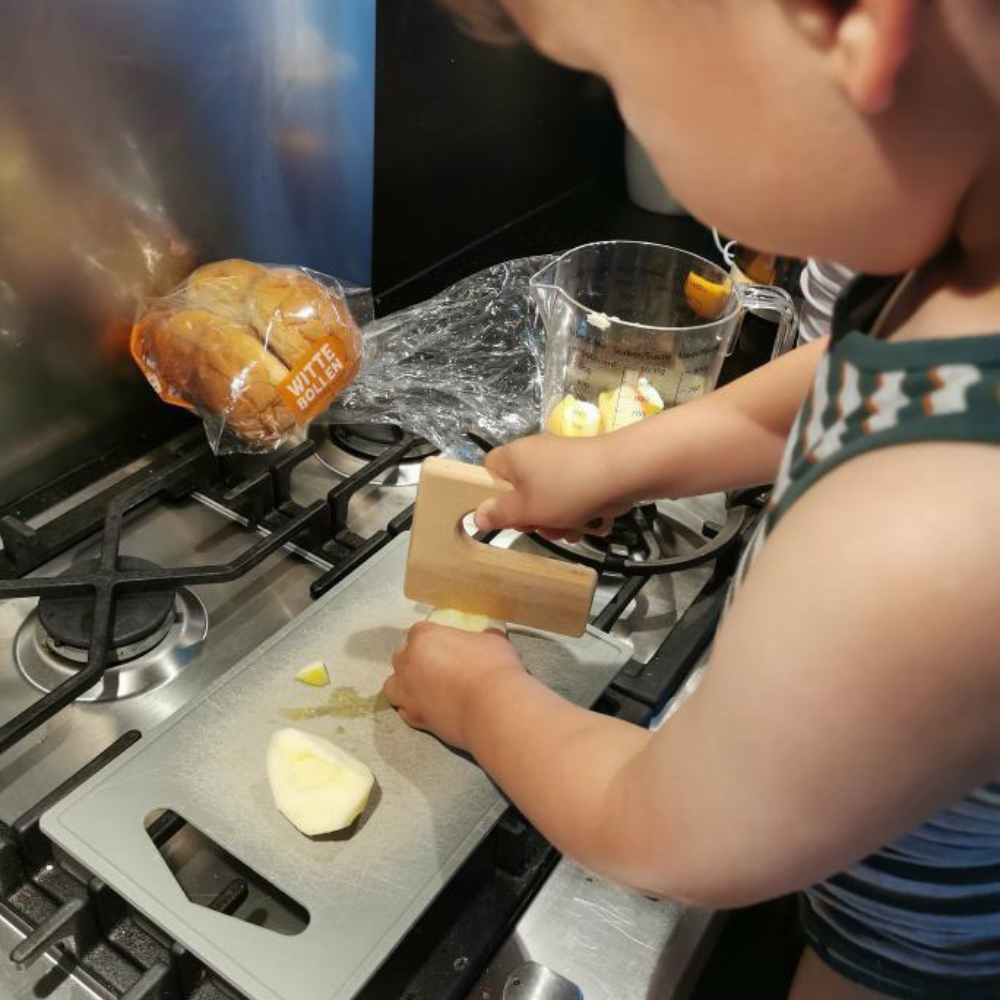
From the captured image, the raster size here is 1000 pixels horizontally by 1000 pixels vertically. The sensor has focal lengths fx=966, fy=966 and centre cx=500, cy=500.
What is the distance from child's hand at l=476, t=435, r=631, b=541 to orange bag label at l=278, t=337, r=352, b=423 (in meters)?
0.18

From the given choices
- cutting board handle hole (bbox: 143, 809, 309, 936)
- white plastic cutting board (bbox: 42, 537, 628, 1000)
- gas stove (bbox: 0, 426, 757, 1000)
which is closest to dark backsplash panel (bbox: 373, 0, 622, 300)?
gas stove (bbox: 0, 426, 757, 1000)

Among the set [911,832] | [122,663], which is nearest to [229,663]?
[122,663]

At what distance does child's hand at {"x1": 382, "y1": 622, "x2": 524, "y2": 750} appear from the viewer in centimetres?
47

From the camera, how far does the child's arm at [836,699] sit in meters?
0.26

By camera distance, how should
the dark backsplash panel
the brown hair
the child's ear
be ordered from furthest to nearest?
the dark backsplash panel
the brown hair
the child's ear

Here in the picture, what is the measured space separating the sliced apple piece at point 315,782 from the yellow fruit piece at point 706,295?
0.46 m

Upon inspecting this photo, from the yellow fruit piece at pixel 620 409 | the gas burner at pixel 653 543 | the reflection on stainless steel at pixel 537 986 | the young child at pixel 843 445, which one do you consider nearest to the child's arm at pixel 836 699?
the young child at pixel 843 445

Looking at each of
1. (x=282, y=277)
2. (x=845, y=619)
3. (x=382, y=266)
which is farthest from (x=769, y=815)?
(x=382, y=266)

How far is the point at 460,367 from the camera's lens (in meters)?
0.83

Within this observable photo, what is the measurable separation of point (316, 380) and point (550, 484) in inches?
9.0

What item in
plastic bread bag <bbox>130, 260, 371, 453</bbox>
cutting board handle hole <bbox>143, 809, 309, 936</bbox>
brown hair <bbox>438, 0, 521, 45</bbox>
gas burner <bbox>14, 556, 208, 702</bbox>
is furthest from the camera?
plastic bread bag <bbox>130, 260, 371, 453</bbox>

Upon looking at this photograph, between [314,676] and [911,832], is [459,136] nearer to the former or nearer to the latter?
[314,676]

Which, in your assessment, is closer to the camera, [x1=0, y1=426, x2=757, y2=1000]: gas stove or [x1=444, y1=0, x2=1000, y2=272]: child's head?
[x1=444, y1=0, x2=1000, y2=272]: child's head

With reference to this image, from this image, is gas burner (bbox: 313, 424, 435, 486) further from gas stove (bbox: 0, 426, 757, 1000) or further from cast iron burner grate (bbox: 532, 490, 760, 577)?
cast iron burner grate (bbox: 532, 490, 760, 577)
